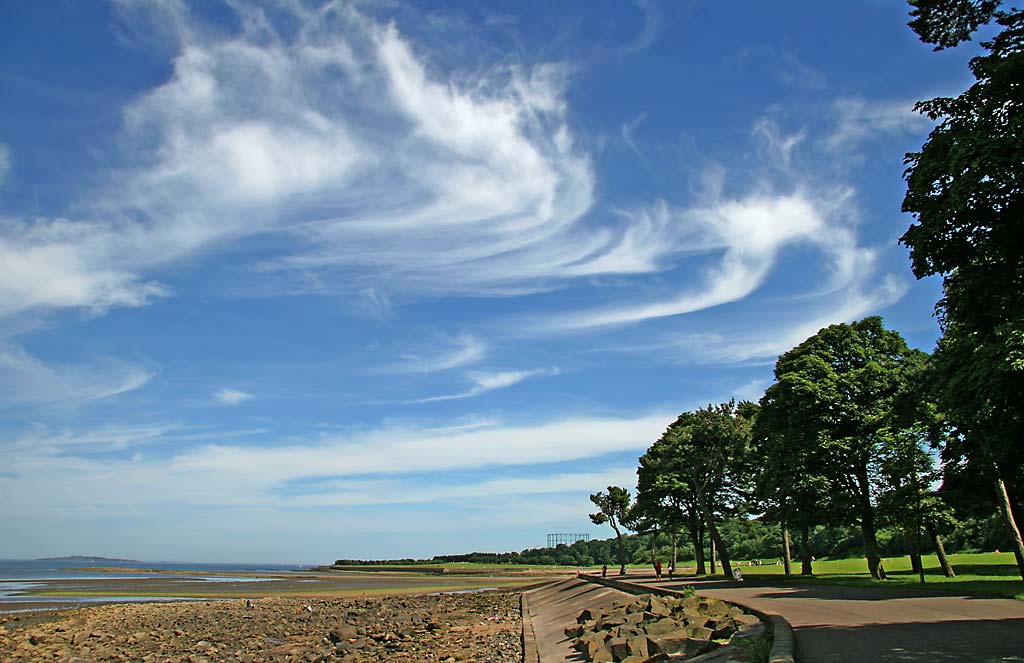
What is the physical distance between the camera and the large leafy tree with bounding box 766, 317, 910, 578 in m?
33.0

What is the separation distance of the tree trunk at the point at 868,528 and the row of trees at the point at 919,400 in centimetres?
9

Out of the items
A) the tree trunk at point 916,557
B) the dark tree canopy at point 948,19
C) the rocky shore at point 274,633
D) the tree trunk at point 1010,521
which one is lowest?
the rocky shore at point 274,633

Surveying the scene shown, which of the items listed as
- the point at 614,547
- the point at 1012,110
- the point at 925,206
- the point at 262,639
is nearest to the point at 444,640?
the point at 262,639

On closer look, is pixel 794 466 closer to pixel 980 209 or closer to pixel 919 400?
pixel 919 400

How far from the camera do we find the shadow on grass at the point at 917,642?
10945 mm

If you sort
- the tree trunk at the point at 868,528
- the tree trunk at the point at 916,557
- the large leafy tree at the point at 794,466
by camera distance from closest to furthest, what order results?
the tree trunk at the point at 916,557
the tree trunk at the point at 868,528
the large leafy tree at the point at 794,466

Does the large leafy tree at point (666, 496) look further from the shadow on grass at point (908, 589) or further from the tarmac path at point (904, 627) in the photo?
the tarmac path at point (904, 627)

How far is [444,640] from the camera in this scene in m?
29.6

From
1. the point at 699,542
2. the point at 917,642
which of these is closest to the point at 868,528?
the point at 917,642

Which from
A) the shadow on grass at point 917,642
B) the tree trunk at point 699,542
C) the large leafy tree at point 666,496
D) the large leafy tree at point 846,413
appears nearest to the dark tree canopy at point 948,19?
the shadow on grass at point 917,642

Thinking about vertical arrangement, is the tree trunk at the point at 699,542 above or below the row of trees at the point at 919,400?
below

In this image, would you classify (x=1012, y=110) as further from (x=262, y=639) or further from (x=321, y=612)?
(x=321, y=612)

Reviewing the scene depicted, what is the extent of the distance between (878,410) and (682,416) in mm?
22840

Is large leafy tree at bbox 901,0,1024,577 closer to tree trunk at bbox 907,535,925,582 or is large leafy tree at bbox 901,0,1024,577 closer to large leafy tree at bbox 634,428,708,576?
tree trunk at bbox 907,535,925,582
